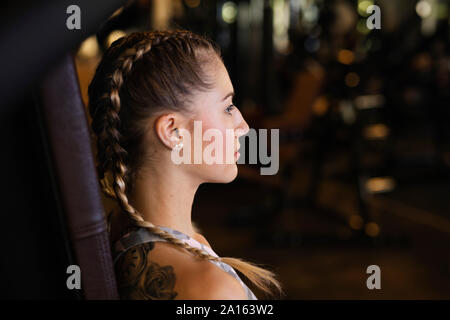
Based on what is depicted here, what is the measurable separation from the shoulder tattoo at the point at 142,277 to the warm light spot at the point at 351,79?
2.63 m

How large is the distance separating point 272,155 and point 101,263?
0.24 meters

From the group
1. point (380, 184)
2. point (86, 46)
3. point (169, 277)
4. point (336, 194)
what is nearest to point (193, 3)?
point (336, 194)

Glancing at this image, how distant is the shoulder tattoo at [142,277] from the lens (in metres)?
0.51

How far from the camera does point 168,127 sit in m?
0.53

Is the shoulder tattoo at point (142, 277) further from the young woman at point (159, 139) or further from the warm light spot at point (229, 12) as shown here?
the warm light spot at point (229, 12)

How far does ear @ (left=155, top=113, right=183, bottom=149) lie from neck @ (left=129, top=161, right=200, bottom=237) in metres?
0.04

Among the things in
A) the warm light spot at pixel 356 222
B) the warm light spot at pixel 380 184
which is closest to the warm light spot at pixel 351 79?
the warm light spot at pixel 356 222

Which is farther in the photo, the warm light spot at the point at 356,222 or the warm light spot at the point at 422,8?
the warm light spot at the point at 422,8

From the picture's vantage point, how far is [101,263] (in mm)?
480

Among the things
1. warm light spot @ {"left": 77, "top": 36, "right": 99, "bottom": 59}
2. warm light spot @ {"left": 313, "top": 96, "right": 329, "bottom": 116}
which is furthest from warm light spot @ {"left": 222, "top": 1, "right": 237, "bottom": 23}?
warm light spot @ {"left": 77, "top": 36, "right": 99, "bottom": 59}

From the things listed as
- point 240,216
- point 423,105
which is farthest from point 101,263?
point 423,105

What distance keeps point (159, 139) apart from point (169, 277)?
0.48 ft
